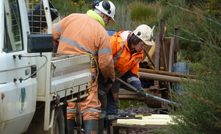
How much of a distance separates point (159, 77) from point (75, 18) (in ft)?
10.5

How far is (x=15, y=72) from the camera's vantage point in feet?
20.9

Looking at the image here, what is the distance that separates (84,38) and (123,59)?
1.33m

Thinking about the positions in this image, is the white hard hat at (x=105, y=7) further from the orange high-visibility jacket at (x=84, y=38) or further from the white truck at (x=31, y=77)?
the white truck at (x=31, y=77)

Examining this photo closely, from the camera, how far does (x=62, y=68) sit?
24.3 ft

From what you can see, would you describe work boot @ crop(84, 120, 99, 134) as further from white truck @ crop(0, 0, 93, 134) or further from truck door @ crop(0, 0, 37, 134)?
truck door @ crop(0, 0, 37, 134)

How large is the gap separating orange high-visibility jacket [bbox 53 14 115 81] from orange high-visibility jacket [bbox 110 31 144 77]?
91 centimetres

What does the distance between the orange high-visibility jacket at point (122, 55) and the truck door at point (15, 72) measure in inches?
126

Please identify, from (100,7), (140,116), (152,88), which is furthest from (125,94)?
(100,7)

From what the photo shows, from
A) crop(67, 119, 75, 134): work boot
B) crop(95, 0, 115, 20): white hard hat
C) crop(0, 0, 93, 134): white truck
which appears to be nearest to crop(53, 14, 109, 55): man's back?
crop(95, 0, 115, 20): white hard hat

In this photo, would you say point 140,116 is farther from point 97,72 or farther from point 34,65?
point 34,65

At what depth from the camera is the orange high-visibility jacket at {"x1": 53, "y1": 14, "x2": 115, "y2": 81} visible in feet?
29.2

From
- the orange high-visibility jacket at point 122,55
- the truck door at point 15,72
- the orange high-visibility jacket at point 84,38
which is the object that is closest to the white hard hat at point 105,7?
the orange high-visibility jacket at point 122,55

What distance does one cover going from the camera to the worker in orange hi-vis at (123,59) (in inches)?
394

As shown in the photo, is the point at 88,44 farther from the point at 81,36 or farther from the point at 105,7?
the point at 105,7
